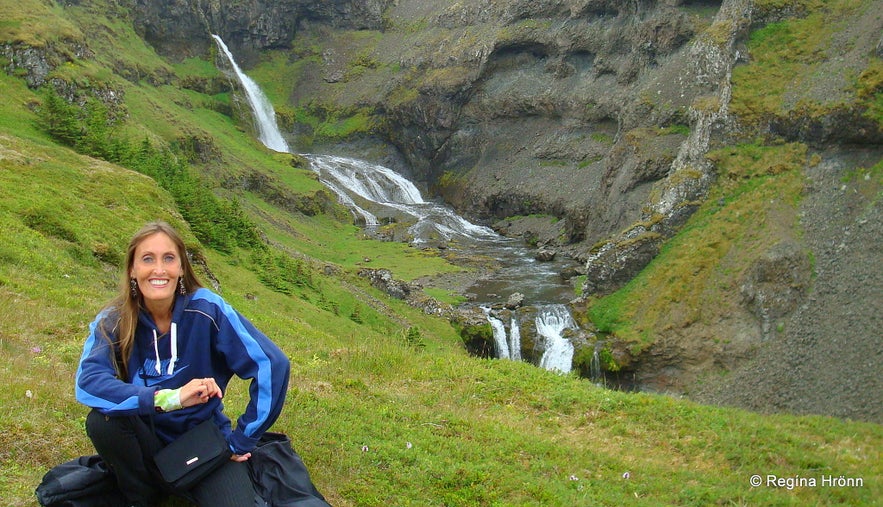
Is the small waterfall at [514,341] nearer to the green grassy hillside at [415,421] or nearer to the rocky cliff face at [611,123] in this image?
the rocky cliff face at [611,123]

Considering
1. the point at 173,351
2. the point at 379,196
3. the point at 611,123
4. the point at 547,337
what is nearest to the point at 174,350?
the point at 173,351

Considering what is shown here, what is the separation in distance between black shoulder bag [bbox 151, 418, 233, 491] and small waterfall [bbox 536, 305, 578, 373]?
2988cm

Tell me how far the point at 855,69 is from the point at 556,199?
32.8 meters

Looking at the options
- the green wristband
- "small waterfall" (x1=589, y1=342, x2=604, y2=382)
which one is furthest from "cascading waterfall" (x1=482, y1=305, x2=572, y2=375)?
the green wristband

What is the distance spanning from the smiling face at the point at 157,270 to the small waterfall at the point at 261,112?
292 feet

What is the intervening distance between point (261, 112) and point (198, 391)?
97.4 metres

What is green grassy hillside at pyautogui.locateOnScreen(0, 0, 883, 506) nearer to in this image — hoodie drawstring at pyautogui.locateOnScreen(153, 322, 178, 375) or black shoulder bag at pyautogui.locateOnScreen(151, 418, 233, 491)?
black shoulder bag at pyautogui.locateOnScreen(151, 418, 233, 491)

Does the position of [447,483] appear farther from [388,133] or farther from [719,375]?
[388,133]

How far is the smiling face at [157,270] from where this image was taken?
5691 mm

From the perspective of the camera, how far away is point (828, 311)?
28.1 metres

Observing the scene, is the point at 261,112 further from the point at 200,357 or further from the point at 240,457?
the point at 240,457

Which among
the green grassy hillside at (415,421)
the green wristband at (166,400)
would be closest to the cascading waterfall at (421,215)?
the green grassy hillside at (415,421)

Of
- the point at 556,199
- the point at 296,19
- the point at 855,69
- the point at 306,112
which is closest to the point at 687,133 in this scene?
the point at 855,69

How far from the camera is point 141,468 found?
5461 mm
